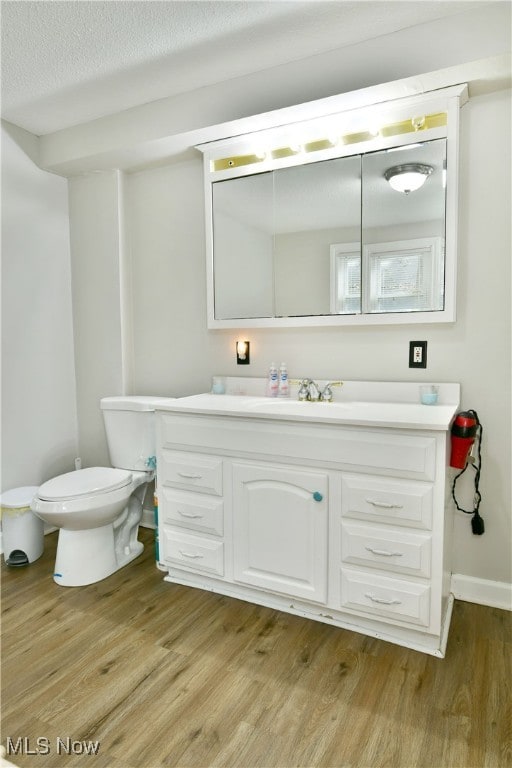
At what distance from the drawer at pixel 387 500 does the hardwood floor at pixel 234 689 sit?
0.49 m

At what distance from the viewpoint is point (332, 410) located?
191 cm

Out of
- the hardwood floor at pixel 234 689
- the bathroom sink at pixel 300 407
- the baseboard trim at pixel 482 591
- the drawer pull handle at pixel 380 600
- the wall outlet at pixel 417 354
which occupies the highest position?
the wall outlet at pixel 417 354

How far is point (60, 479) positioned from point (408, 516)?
162cm

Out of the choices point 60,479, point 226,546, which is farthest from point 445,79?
point 60,479

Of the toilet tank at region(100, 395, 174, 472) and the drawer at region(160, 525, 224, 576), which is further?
the toilet tank at region(100, 395, 174, 472)

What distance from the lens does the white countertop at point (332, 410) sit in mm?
1642

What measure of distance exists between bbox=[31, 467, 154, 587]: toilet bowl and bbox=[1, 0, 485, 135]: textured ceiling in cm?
189

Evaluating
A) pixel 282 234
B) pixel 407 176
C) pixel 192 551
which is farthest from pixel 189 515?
pixel 407 176

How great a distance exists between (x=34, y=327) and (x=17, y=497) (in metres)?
0.98

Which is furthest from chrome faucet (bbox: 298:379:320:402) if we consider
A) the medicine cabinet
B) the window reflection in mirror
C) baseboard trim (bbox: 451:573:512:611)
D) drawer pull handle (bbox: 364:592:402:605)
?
baseboard trim (bbox: 451:573:512:611)

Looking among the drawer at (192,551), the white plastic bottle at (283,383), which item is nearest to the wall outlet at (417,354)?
the white plastic bottle at (283,383)

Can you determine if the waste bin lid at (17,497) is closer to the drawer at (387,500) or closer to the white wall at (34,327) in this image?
the white wall at (34,327)

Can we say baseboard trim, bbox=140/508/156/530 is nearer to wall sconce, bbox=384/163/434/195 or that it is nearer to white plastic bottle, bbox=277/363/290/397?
white plastic bottle, bbox=277/363/290/397

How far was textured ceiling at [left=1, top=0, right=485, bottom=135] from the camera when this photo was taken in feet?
5.67
